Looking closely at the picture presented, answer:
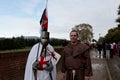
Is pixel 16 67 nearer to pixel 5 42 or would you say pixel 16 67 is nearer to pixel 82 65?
pixel 82 65

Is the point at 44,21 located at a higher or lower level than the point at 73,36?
higher

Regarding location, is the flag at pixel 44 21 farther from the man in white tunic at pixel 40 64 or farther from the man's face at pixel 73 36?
the man's face at pixel 73 36

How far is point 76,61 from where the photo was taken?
7.60 m

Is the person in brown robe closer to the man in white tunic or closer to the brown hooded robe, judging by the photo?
the brown hooded robe

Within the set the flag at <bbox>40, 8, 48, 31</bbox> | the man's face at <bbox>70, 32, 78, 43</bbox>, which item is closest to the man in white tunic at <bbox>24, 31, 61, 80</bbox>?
the flag at <bbox>40, 8, 48, 31</bbox>

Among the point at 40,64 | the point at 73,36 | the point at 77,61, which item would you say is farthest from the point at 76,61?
the point at 40,64

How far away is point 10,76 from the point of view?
41.3 feet

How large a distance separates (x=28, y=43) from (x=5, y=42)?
51.3 feet

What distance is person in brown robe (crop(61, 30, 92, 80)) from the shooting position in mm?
7578

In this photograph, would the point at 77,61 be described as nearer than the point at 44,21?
No

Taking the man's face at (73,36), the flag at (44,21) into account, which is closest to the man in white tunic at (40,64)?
the flag at (44,21)

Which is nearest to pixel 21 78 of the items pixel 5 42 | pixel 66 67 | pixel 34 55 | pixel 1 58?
pixel 1 58

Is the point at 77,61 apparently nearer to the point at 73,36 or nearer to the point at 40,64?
the point at 73,36

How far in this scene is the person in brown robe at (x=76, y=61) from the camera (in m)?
7.58
